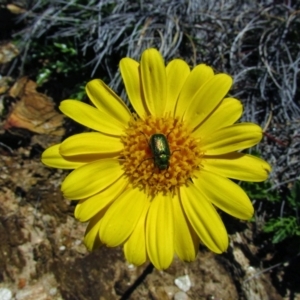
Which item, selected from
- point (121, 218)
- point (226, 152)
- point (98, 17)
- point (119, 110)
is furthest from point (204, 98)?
point (98, 17)

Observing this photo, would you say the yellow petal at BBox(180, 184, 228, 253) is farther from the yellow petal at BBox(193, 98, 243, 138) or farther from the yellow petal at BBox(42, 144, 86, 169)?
the yellow petal at BBox(42, 144, 86, 169)

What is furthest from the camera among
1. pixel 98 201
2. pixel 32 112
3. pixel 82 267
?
pixel 32 112

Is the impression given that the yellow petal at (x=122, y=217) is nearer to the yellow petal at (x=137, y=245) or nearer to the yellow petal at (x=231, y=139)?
the yellow petal at (x=137, y=245)

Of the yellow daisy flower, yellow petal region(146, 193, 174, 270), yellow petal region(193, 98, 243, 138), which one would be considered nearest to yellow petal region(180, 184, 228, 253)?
the yellow daisy flower

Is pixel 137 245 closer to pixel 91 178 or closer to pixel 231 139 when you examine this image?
pixel 91 178

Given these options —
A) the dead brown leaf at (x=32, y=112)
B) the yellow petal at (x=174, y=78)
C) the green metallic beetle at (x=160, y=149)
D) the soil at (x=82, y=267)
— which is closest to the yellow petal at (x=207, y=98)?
the yellow petal at (x=174, y=78)

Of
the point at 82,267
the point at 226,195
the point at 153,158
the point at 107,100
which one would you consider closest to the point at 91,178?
the point at 153,158

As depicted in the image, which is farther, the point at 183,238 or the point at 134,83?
the point at 134,83
